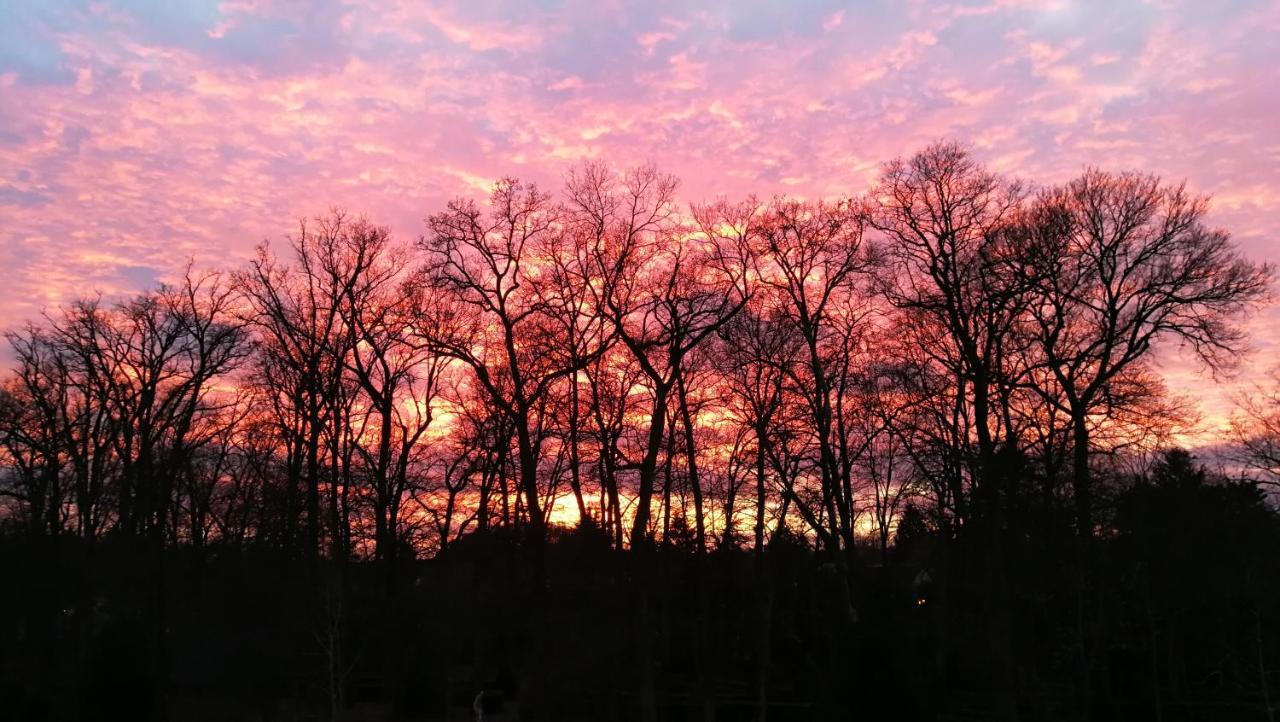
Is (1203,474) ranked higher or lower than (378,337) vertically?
lower

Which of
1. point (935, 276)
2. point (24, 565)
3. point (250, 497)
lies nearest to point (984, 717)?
point (935, 276)

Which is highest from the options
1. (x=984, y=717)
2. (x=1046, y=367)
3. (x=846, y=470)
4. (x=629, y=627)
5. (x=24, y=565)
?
(x=1046, y=367)

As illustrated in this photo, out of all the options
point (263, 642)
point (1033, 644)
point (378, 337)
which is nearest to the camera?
point (263, 642)

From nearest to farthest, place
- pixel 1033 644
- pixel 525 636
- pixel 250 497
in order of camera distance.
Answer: pixel 1033 644 < pixel 525 636 < pixel 250 497

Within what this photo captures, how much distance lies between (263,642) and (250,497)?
2098cm

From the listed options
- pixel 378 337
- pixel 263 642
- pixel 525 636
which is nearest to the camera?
pixel 263 642

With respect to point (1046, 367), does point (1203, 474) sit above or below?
below

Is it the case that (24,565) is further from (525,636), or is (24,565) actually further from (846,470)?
(846,470)

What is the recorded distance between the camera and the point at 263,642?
26.8 meters

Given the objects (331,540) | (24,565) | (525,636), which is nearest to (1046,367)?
(525,636)

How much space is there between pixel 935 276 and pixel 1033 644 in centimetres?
1093

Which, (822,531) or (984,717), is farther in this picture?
(822,531)

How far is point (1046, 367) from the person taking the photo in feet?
89.8

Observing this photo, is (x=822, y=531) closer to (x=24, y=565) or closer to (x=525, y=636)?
(x=525, y=636)
